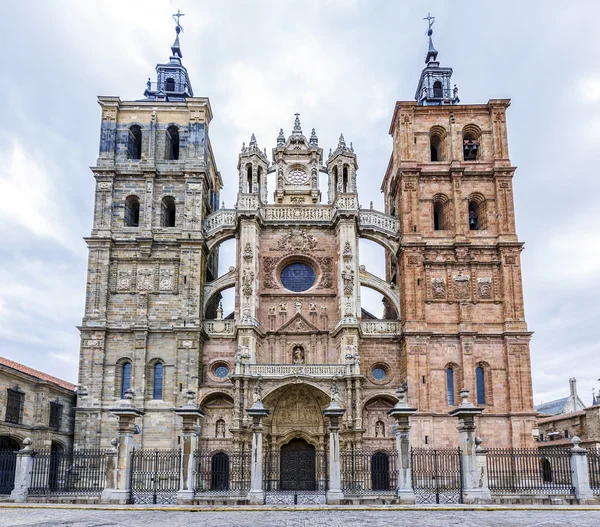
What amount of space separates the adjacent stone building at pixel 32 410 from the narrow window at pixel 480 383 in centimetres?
2249

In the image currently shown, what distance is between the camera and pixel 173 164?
3875 cm

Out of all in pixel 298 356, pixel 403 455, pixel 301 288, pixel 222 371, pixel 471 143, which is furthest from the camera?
pixel 471 143

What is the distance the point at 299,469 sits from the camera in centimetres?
3139

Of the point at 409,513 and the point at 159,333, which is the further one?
the point at 159,333

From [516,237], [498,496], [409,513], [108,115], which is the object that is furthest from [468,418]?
[108,115]

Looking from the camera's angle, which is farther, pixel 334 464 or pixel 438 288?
pixel 438 288

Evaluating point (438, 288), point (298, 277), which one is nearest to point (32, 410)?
point (298, 277)

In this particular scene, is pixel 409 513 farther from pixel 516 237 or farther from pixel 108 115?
pixel 108 115

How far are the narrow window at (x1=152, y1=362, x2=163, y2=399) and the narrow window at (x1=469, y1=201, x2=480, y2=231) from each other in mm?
20134

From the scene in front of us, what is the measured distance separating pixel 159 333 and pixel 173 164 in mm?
10352

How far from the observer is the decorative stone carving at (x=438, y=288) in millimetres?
36031

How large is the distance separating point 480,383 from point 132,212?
2286 centimetres

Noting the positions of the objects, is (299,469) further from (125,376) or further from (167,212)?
(167,212)

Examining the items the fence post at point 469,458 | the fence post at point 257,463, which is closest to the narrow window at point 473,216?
the fence post at point 469,458
